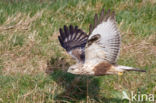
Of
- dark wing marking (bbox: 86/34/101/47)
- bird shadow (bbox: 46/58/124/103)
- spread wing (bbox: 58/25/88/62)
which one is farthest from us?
spread wing (bbox: 58/25/88/62)

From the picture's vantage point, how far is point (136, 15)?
818 centimetres

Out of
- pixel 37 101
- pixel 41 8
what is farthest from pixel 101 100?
pixel 41 8

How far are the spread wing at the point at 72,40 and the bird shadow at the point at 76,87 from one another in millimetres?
470

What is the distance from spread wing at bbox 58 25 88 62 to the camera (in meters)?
6.14

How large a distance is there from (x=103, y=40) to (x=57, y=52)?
166cm

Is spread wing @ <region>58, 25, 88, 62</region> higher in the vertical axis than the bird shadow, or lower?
higher

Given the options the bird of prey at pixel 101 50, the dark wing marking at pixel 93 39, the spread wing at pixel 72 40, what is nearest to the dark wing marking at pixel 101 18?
the bird of prey at pixel 101 50

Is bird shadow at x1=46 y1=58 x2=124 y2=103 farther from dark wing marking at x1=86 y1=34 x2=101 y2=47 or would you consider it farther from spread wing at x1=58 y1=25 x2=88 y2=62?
dark wing marking at x1=86 y1=34 x2=101 y2=47

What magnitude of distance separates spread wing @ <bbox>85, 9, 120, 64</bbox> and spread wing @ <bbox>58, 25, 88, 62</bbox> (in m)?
0.47

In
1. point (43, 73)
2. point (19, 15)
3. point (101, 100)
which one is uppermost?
point (19, 15)

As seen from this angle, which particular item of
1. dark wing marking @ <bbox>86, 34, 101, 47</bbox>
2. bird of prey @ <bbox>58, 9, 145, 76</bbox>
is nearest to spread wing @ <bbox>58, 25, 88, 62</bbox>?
bird of prey @ <bbox>58, 9, 145, 76</bbox>

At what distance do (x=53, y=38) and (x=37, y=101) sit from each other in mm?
1827

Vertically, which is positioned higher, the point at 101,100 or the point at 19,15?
the point at 19,15

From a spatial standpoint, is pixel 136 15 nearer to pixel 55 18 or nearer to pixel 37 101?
pixel 55 18
